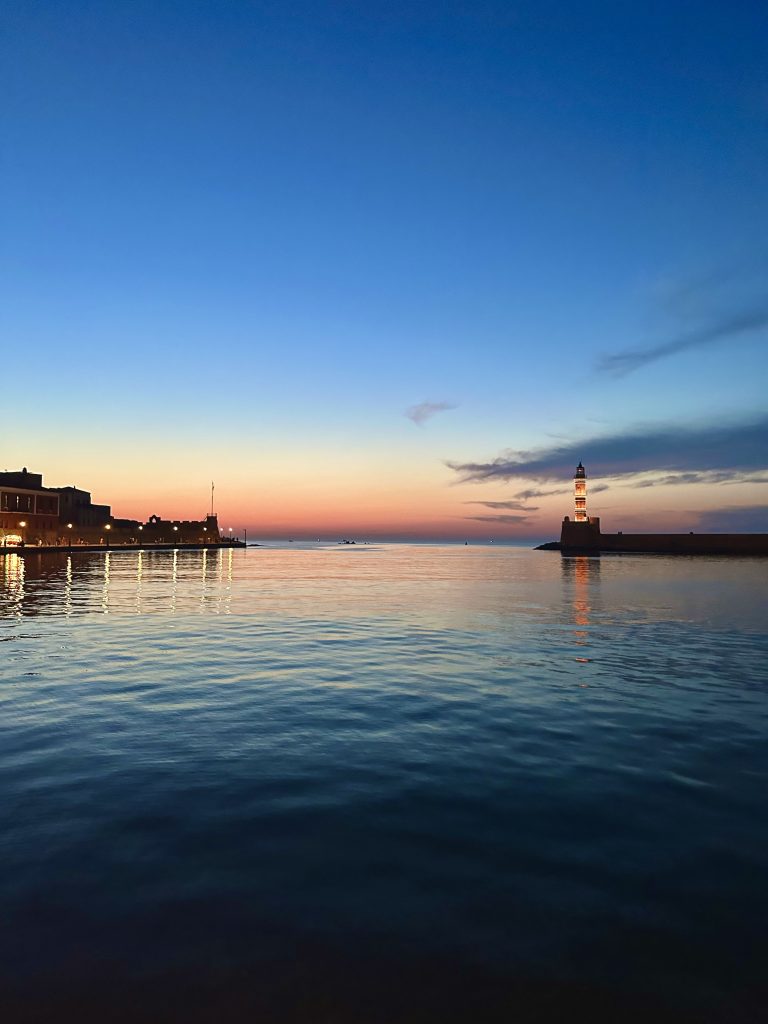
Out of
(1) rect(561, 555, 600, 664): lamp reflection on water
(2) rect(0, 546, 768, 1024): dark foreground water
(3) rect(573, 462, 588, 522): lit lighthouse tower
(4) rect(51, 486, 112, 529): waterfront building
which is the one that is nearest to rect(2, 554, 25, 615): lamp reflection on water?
(2) rect(0, 546, 768, 1024): dark foreground water

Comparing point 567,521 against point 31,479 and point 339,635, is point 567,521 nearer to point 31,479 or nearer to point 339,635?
point 31,479

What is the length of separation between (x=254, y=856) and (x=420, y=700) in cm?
701

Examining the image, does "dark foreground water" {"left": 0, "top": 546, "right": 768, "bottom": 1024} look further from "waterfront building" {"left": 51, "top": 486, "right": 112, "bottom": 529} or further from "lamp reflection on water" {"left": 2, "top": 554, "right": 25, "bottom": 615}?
"waterfront building" {"left": 51, "top": 486, "right": 112, "bottom": 529}

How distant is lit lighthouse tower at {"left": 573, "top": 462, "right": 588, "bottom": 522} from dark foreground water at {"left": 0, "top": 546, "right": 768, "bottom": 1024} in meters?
125

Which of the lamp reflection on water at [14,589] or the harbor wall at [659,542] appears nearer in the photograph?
the lamp reflection on water at [14,589]

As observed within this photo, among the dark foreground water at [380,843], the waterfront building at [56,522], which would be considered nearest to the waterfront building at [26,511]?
the waterfront building at [56,522]

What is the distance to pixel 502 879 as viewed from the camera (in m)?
5.60

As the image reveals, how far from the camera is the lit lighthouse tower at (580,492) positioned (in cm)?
13525

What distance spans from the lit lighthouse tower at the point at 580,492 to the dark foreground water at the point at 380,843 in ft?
411

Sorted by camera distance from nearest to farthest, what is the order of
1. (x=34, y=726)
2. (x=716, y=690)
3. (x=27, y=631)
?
1. (x=34, y=726)
2. (x=716, y=690)
3. (x=27, y=631)

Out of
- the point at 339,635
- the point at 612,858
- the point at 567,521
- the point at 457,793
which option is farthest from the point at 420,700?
the point at 567,521

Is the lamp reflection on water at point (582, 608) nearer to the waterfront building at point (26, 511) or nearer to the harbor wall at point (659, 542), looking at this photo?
the waterfront building at point (26, 511)

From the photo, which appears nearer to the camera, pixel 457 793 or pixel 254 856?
pixel 254 856

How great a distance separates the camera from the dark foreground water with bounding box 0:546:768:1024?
164 inches
